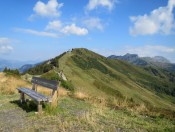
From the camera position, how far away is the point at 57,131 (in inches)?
336

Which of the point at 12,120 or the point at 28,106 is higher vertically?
the point at 28,106

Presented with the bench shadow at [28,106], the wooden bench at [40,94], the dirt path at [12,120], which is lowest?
the dirt path at [12,120]

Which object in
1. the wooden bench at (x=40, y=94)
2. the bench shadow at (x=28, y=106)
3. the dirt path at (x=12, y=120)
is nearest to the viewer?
the dirt path at (x=12, y=120)

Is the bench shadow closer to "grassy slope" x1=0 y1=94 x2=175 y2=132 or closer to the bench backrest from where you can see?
"grassy slope" x1=0 y1=94 x2=175 y2=132

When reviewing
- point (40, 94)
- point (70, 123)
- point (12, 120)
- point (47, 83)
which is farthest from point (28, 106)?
point (70, 123)

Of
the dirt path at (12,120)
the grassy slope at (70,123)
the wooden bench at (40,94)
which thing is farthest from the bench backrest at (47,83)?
the dirt path at (12,120)

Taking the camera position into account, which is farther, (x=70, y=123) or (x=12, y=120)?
(x=12, y=120)

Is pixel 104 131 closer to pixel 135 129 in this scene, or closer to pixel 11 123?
pixel 135 129

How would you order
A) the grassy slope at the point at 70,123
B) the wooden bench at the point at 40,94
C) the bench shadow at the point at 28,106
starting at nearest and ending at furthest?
the grassy slope at the point at 70,123 → the wooden bench at the point at 40,94 → the bench shadow at the point at 28,106

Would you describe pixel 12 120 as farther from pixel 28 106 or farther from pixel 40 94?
pixel 28 106

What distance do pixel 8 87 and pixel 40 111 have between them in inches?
388

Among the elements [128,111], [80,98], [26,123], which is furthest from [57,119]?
[80,98]

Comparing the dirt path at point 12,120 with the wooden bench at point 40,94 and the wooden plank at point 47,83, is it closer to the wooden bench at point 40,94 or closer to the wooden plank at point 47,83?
the wooden bench at point 40,94

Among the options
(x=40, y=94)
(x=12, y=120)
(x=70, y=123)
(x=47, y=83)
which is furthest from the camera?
(x=47, y=83)
